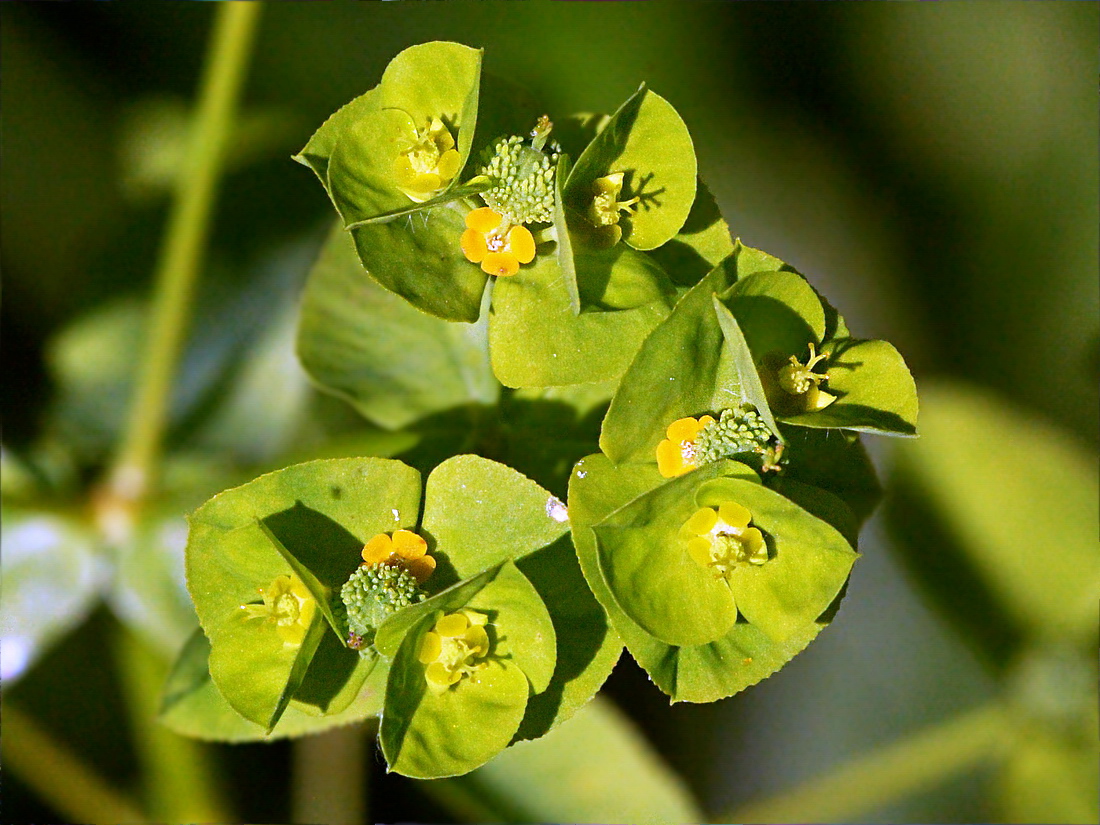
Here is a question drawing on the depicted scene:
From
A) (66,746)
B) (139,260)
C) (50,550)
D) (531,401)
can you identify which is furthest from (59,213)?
(531,401)

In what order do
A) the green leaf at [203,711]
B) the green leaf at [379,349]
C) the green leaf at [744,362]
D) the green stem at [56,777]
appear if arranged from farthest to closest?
the green stem at [56,777] < the green leaf at [379,349] < the green leaf at [203,711] < the green leaf at [744,362]

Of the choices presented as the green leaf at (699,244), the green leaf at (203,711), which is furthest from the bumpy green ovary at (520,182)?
the green leaf at (203,711)

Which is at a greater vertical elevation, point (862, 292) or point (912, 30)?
point (912, 30)

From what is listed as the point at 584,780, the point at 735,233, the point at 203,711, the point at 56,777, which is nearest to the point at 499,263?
the point at 203,711

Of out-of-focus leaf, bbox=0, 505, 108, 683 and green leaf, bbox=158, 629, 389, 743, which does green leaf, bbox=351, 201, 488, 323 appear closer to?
green leaf, bbox=158, 629, 389, 743

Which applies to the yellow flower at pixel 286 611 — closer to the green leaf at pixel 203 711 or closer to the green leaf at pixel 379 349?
the green leaf at pixel 203 711

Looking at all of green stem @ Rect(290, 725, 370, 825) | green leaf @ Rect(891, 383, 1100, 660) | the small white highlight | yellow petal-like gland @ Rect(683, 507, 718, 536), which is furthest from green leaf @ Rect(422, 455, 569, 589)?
green leaf @ Rect(891, 383, 1100, 660)

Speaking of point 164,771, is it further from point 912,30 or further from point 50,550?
point 912,30
